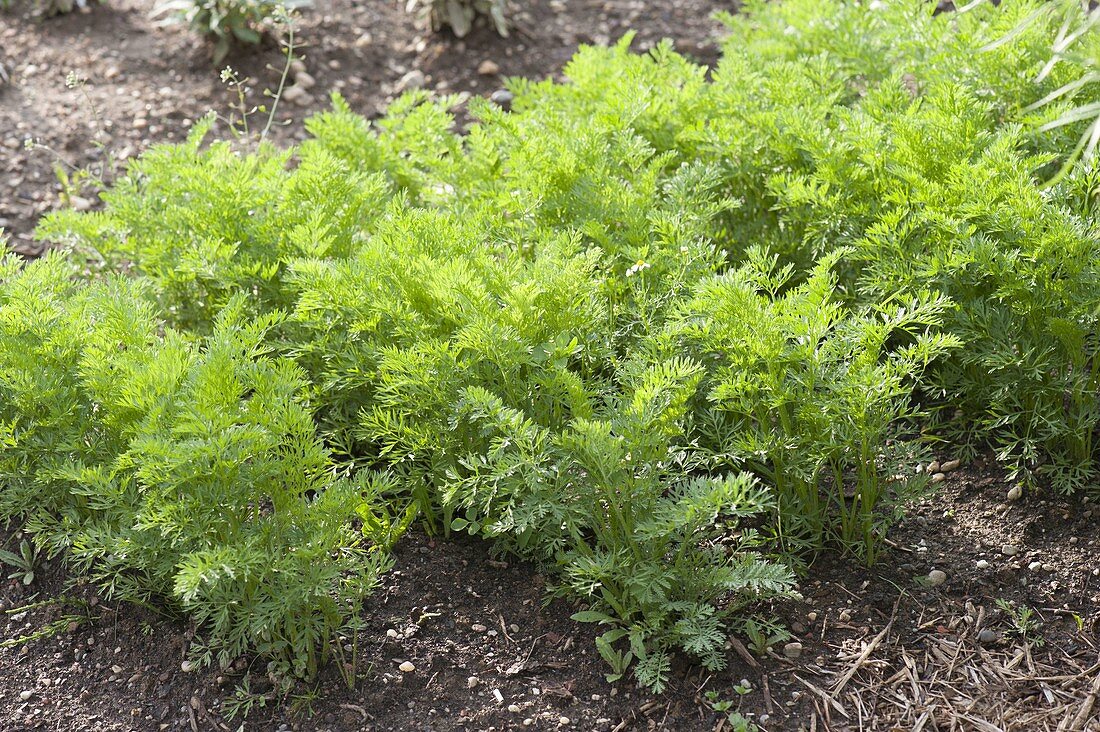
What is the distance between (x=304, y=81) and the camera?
16.6ft

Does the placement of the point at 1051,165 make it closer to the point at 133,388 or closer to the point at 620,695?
the point at 620,695

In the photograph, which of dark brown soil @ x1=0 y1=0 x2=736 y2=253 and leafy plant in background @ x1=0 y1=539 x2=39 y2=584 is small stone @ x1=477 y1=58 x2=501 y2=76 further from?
leafy plant in background @ x1=0 y1=539 x2=39 y2=584

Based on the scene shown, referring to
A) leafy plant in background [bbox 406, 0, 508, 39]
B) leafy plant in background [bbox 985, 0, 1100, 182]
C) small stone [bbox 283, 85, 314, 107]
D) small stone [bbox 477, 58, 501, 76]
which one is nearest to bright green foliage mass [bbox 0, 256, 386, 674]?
leafy plant in background [bbox 985, 0, 1100, 182]

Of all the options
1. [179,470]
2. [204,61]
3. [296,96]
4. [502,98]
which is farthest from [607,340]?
[204,61]

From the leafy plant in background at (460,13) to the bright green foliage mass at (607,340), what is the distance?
6.36 feet

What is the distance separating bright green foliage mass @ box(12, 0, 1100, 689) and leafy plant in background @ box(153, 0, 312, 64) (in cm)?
179

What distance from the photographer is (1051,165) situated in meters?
3.28

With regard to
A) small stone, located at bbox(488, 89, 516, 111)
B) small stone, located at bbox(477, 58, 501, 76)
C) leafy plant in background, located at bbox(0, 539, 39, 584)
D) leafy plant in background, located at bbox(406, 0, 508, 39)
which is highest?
leafy plant in background, located at bbox(406, 0, 508, 39)

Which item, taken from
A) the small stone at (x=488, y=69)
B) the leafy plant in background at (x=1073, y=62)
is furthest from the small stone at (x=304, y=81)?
the leafy plant in background at (x=1073, y=62)

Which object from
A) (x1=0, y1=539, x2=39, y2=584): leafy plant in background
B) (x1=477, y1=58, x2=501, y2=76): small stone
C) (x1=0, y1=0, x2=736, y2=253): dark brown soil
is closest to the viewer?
(x1=0, y1=539, x2=39, y2=584): leafy plant in background

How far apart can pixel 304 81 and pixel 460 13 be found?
0.85 metres

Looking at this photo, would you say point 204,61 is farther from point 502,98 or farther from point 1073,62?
point 1073,62

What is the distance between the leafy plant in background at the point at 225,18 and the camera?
4895mm

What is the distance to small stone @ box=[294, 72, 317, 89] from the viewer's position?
199 inches
